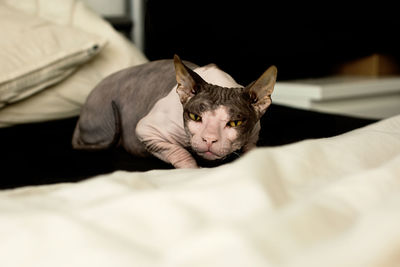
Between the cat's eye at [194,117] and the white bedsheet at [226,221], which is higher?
the white bedsheet at [226,221]

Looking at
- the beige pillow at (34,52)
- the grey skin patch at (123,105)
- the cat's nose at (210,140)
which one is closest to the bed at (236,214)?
the cat's nose at (210,140)

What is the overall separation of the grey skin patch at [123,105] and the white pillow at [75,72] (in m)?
0.17

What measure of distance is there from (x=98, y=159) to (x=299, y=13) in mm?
1518

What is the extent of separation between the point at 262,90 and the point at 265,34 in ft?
4.27

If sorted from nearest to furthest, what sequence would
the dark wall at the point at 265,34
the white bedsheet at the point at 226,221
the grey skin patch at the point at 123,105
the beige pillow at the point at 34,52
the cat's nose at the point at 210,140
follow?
1. the white bedsheet at the point at 226,221
2. the cat's nose at the point at 210,140
3. the grey skin patch at the point at 123,105
4. the beige pillow at the point at 34,52
5. the dark wall at the point at 265,34

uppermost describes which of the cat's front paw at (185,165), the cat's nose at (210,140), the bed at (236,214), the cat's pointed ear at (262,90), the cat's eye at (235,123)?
the bed at (236,214)

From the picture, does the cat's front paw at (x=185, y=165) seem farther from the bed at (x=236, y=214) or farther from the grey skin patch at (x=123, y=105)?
the bed at (x=236, y=214)

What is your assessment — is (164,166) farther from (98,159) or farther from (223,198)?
(223,198)

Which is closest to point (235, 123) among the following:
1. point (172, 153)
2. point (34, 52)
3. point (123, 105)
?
point (172, 153)

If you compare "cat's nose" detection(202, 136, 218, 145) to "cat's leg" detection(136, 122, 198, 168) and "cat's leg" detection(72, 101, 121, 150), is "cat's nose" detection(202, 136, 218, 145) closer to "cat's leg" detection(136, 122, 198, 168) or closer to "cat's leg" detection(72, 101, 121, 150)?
"cat's leg" detection(136, 122, 198, 168)

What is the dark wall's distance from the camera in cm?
201

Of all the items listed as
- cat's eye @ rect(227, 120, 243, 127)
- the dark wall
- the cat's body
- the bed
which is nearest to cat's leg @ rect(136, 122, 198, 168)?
the cat's body

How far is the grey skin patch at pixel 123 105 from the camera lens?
117 cm

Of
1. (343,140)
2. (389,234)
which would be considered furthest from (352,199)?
(343,140)
